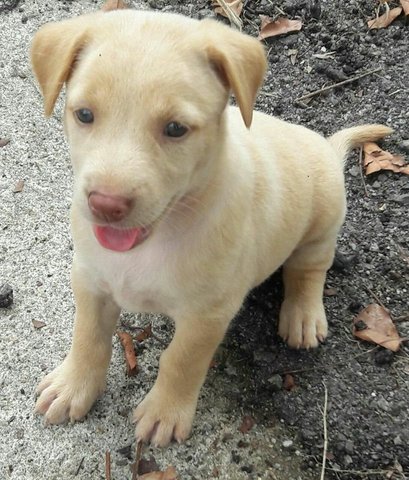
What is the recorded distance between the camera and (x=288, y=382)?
3.56m

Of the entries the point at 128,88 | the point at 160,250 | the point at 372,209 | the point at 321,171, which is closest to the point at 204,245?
the point at 160,250

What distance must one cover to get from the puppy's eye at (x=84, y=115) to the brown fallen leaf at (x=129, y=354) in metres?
1.55

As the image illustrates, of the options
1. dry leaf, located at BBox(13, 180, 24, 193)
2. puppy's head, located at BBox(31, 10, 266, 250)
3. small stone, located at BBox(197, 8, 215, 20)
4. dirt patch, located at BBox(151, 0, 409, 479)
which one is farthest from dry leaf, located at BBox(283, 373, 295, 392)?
small stone, located at BBox(197, 8, 215, 20)

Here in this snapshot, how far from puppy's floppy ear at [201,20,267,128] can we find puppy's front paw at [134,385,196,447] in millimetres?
1380

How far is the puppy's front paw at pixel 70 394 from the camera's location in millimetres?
3344

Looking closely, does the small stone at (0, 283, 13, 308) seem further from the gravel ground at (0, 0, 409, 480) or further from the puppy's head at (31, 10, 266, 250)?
the puppy's head at (31, 10, 266, 250)

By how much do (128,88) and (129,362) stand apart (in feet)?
5.55

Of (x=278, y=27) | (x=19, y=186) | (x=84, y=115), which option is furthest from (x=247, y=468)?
(x=278, y=27)

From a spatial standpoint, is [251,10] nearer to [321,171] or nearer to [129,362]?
[321,171]

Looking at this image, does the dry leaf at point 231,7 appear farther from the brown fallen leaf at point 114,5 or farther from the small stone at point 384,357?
the small stone at point 384,357

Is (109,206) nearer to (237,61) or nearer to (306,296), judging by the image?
(237,61)

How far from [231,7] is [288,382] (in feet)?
9.25

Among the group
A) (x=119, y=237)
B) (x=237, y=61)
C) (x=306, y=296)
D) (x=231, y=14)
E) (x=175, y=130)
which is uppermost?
(x=237, y=61)

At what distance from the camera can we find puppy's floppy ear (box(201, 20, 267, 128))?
244cm
